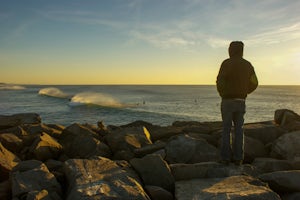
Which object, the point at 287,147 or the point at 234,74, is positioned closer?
the point at 234,74

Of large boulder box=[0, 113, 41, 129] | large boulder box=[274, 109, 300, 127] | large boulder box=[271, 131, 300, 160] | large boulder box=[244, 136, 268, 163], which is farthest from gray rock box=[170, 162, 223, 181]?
large boulder box=[0, 113, 41, 129]

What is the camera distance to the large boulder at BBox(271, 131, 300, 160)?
7.66 m

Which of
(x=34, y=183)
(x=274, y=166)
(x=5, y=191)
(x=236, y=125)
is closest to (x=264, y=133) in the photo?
(x=274, y=166)

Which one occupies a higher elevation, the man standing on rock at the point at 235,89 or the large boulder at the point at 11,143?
the man standing on rock at the point at 235,89

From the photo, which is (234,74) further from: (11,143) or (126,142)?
(11,143)

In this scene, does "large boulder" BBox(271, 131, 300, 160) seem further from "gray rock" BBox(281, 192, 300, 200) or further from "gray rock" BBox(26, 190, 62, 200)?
"gray rock" BBox(26, 190, 62, 200)

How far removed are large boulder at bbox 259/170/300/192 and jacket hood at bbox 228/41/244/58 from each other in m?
2.30

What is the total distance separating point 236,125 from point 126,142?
306cm

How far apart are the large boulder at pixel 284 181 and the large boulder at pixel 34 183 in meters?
3.39

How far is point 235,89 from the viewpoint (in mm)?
6023

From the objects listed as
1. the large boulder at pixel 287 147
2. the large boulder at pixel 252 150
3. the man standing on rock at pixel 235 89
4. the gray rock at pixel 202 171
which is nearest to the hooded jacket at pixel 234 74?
the man standing on rock at pixel 235 89

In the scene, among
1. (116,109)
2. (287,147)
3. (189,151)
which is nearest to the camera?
(189,151)

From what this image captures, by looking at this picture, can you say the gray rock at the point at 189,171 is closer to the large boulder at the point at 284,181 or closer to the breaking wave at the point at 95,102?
the large boulder at the point at 284,181

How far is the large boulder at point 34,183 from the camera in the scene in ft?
15.2
